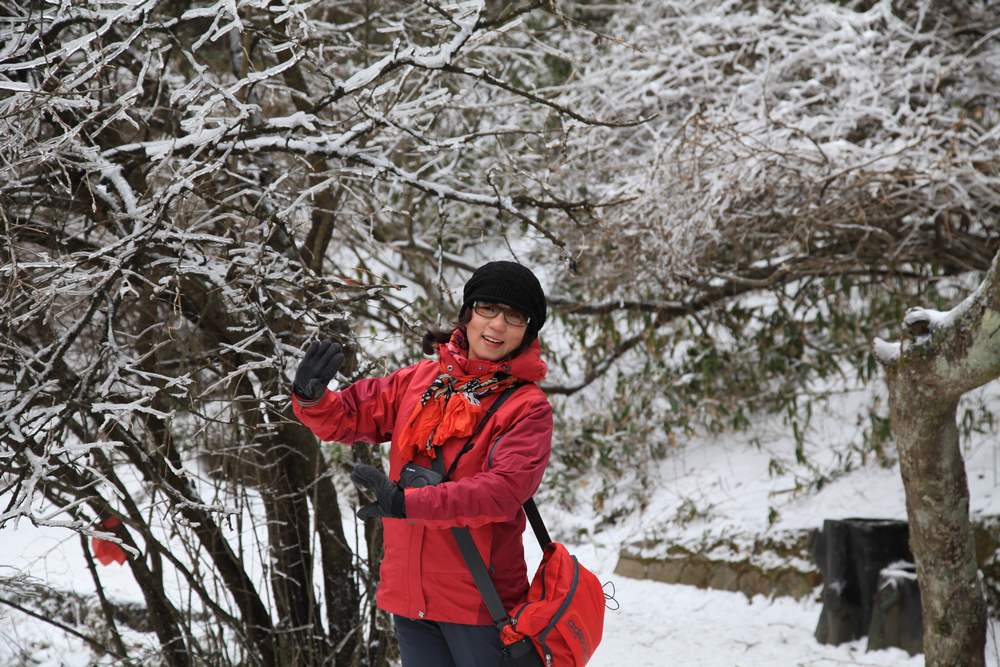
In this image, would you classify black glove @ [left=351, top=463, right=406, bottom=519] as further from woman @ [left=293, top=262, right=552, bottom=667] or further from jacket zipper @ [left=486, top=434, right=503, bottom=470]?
jacket zipper @ [left=486, top=434, right=503, bottom=470]

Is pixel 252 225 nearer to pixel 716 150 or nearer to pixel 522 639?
pixel 522 639

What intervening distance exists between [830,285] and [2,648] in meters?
5.25

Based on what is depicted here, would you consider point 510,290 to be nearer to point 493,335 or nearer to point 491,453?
point 493,335

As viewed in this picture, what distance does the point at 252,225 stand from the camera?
4.01m

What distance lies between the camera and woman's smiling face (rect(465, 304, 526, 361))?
2.40 meters

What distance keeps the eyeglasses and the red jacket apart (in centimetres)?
8

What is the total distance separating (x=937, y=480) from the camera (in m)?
3.81

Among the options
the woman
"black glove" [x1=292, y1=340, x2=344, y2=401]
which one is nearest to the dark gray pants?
the woman

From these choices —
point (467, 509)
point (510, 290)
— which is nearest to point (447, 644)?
point (467, 509)

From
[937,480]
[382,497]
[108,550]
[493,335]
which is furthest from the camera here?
[937,480]

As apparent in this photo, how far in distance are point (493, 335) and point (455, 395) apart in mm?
186

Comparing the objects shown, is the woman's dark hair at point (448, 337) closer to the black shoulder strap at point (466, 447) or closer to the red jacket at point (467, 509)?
the red jacket at point (467, 509)

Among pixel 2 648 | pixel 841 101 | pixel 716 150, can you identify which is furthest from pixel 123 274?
pixel 841 101

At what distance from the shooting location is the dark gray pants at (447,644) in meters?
2.24
